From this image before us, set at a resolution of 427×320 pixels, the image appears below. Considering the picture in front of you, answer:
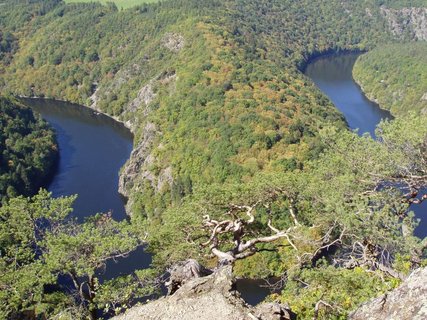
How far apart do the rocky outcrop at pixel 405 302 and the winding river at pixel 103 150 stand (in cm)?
3851

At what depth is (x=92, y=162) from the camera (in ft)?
330

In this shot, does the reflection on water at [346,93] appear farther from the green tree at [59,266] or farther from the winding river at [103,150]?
the green tree at [59,266]

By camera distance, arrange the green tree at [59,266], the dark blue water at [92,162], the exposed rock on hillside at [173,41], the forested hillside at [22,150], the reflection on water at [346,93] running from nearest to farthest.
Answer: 1. the green tree at [59,266]
2. the dark blue water at [92,162]
3. the forested hillside at [22,150]
4. the reflection on water at [346,93]
5. the exposed rock on hillside at [173,41]

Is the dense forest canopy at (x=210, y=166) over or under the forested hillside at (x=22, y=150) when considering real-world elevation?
over

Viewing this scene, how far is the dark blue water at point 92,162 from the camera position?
3159 inches

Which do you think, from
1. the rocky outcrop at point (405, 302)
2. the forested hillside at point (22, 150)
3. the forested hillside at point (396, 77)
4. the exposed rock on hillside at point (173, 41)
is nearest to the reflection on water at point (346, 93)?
the forested hillside at point (396, 77)

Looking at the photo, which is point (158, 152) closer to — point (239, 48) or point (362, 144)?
point (239, 48)

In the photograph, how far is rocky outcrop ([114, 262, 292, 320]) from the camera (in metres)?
17.0

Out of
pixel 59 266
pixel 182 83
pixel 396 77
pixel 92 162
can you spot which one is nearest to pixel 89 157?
pixel 92 162

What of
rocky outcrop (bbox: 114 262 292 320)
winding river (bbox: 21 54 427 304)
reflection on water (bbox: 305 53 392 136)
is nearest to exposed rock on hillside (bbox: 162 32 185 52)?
winding river (bbox: 21 54 427 304)

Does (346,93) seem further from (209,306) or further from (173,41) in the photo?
(209,306)

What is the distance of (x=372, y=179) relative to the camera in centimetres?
2325

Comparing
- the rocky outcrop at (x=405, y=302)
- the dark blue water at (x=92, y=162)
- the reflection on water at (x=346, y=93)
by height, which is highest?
the rocky outcrop at (x=405, y=302)

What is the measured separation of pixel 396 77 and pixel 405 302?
503ft
